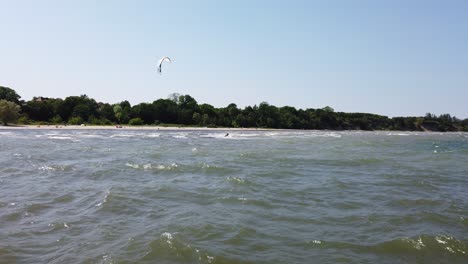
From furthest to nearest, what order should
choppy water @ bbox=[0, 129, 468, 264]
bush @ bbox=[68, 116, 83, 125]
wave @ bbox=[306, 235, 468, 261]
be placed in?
1. bush @ bbox=[68, 116, 83, 125]
2. wave @ bbox=[306, 235, 468, 261]
3. choppy water @ bbox=[0, 129, 468, 264]

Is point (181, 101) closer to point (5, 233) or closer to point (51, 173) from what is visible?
point (51, 173)

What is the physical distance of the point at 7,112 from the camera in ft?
249

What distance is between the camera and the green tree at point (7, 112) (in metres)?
75.0

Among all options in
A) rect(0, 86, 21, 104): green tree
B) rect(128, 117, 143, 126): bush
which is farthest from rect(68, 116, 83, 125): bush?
rect(0, 86, 21, 104): green tree

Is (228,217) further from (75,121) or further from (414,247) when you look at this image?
(75,121)

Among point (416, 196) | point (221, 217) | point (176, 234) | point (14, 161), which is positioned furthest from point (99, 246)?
point (14, 161)

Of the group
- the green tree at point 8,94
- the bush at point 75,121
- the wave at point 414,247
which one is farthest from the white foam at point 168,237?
the green tree at point 8,94

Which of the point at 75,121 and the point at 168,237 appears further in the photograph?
the point at 75,121

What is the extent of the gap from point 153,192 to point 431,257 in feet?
27.5

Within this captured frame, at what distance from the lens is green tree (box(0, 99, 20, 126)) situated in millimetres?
75019

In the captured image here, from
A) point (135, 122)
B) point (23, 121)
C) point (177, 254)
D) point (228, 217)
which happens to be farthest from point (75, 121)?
point (177, 254)

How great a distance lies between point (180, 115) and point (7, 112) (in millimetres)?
50957

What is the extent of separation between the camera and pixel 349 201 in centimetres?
1214

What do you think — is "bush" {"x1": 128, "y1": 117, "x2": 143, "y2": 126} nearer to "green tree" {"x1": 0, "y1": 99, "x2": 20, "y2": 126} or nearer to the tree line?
the tree line
